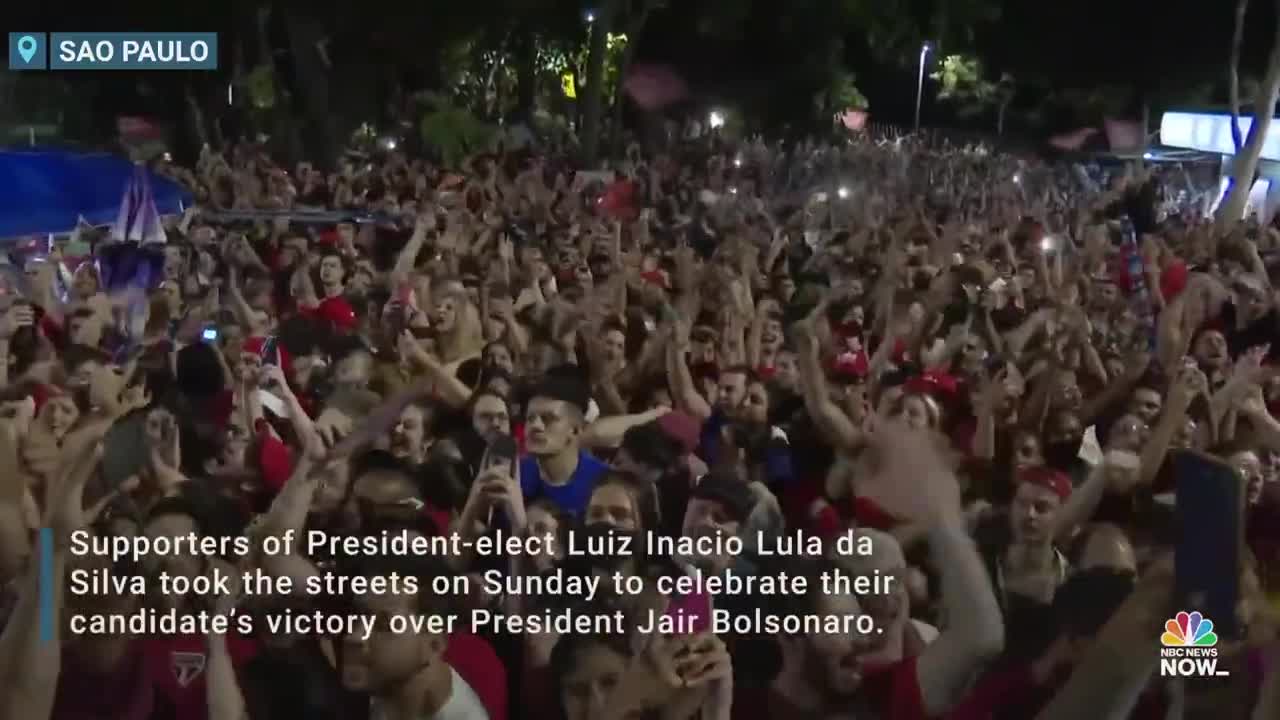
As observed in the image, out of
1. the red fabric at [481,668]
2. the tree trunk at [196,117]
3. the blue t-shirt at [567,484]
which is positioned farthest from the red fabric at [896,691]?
the tree trunk at [196,117]

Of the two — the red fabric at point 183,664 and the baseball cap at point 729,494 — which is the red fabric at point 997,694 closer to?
the baseball cap at point 729,494

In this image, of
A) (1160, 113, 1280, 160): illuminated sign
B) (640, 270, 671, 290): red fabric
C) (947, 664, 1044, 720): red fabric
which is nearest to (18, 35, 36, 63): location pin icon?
(640, 270, 671, 290): red fabric

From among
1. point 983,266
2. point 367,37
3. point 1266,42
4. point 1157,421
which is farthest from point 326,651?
point 1266,42

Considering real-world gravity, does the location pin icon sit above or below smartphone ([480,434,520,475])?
above

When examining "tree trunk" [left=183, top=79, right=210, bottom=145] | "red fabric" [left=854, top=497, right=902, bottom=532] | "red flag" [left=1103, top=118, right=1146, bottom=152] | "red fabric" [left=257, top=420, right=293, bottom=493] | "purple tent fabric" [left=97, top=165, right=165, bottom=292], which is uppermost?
"red flag" [left=1103, top=118, right=1146, bottom=152]

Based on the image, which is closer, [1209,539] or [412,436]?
[1209,539]

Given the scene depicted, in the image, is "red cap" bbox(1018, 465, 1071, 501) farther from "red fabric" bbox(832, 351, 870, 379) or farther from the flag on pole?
the flag on pole

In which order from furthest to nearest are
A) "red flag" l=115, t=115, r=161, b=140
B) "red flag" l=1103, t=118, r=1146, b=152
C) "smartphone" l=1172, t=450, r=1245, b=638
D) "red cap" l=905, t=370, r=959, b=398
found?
"red flag" l=1103, t=118, r=1146, b=152 → "red flag" l=115, t=115, r=161, b=140 → "red cap" l=905, t=370, r=959, b=398 → "smartphone" l=1172, t=450, r=1245, b=638

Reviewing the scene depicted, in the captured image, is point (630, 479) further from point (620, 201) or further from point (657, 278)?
point (620, 201)

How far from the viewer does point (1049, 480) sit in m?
4.02

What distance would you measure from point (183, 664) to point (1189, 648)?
190cm

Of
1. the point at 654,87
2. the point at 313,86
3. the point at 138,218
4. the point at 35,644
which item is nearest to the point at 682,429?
the point at 35,644

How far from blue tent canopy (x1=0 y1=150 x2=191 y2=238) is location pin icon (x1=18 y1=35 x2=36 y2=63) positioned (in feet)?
9.26

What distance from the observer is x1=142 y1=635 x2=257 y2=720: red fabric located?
3.34 metres
